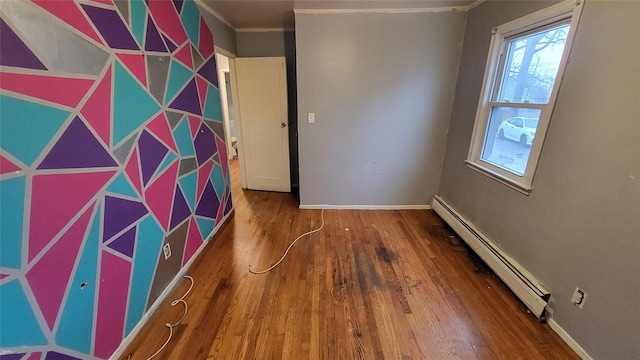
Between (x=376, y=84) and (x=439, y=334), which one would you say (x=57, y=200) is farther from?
(x=376, y=84)

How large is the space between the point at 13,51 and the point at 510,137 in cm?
302

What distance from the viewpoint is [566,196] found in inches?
60.4

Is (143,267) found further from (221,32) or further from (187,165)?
(221,32)

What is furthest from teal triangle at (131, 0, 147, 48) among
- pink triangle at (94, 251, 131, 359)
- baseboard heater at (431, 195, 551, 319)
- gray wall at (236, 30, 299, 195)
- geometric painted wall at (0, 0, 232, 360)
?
baseboard heater at (431, 195, 551, 319)

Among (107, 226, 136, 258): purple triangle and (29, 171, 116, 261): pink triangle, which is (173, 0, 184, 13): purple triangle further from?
(107, 226, 136, 258): purple triangle

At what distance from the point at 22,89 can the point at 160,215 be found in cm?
101

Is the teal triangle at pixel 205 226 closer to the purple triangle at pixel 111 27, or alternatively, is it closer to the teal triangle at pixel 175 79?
the teal triangle at pixel 175 79

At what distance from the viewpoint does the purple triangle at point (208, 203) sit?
2368mm

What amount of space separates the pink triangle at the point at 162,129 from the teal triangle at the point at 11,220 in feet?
2.57

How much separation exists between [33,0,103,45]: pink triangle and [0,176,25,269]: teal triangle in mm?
704

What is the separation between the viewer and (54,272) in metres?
1.06

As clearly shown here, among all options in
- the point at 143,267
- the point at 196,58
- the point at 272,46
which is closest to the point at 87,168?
the point at 143,267

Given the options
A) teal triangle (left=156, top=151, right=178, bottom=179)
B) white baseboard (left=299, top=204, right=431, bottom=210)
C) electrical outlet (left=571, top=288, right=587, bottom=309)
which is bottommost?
white baseboard (left=299, top=204, right=431, bottom=210)

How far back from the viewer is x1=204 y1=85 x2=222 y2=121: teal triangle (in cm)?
247
